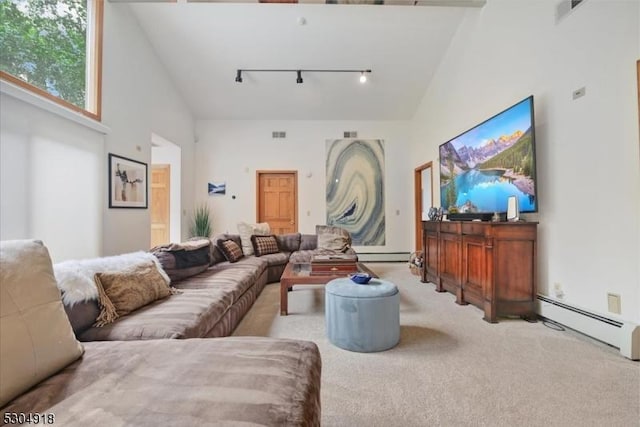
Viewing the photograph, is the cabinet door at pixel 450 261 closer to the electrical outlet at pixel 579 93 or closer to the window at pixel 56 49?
the electrical outlet at pixel 579 93

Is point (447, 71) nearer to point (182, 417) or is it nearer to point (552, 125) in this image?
point (552, 125)

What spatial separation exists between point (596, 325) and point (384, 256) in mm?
3976

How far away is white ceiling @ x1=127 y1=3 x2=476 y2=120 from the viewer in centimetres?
385

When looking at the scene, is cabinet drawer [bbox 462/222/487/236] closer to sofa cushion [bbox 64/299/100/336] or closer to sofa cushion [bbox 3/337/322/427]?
sofa cushion [bbox 3/337/322/427]

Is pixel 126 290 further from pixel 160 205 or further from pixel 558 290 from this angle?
pixel 160 205

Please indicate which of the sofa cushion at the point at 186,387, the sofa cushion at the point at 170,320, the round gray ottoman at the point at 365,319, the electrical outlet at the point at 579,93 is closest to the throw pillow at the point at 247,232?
the sofa cushion at the point at 170,320

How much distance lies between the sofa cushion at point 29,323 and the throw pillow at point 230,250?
8.90 ft

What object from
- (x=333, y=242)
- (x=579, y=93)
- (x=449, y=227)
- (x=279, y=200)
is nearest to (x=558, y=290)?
(x=449, y=227)

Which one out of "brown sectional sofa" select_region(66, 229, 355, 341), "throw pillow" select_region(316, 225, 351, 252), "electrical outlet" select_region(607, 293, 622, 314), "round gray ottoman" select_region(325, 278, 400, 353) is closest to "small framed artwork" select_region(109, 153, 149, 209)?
"brown sectional sofa" select_region(66, 229, 355, 341)

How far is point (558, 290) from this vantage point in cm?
253

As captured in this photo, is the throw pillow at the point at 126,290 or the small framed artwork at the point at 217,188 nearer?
the throw pillow at the point at 126,290

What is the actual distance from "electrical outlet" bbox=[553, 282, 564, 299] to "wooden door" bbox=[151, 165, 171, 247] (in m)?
5.89

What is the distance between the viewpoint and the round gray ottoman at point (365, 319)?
2.00m

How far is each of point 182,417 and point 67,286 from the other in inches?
51.4
